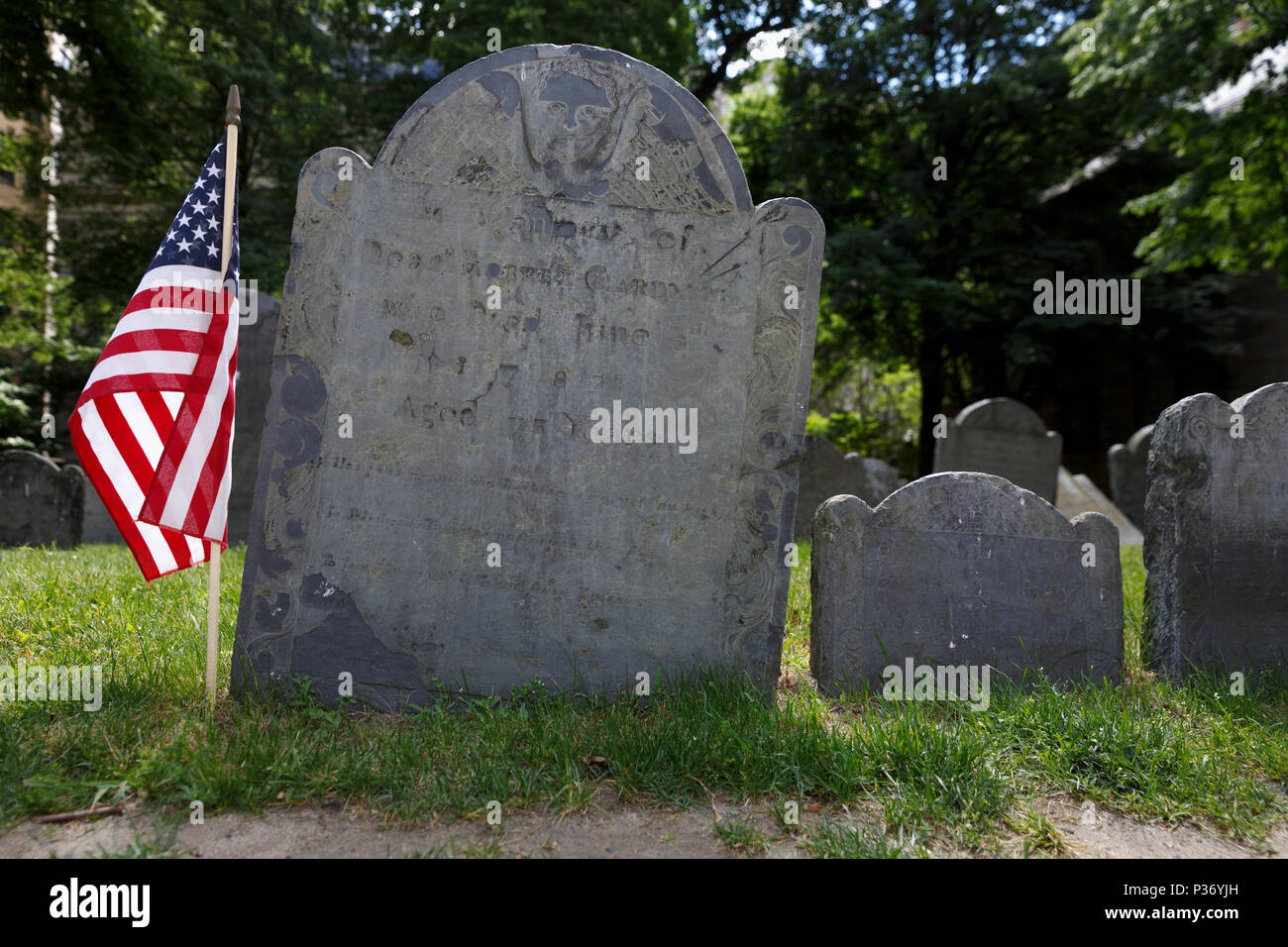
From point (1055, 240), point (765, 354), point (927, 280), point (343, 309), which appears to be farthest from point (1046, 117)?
point (343, 309)

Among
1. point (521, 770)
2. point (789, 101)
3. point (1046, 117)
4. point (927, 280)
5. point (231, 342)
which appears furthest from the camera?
point (789, 101)

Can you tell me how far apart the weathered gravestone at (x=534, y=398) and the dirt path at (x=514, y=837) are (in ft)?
3.53

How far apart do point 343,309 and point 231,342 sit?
0.51 metres

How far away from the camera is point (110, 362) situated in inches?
139

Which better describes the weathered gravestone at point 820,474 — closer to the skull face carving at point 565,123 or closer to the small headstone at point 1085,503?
the small headstone at point 1085,503

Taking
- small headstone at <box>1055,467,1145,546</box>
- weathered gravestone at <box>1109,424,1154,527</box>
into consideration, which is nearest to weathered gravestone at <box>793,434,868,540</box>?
small headstone at <box>1055,467,1145,546</box>

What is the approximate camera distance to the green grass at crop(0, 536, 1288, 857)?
2.84 meters

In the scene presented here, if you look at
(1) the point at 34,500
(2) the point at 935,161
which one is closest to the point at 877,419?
(2) the point at 935,161

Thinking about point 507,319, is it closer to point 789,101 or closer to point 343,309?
point 343,309

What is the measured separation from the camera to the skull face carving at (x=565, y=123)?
408 cm

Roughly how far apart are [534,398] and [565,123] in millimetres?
1374

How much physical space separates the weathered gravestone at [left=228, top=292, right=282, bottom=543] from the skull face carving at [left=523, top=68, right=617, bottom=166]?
19.0 ft

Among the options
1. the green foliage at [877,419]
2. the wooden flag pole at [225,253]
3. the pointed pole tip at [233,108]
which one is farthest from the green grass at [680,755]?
the green foliage at [877,419]

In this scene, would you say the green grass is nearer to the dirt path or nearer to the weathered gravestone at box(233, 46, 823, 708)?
the dirt path
